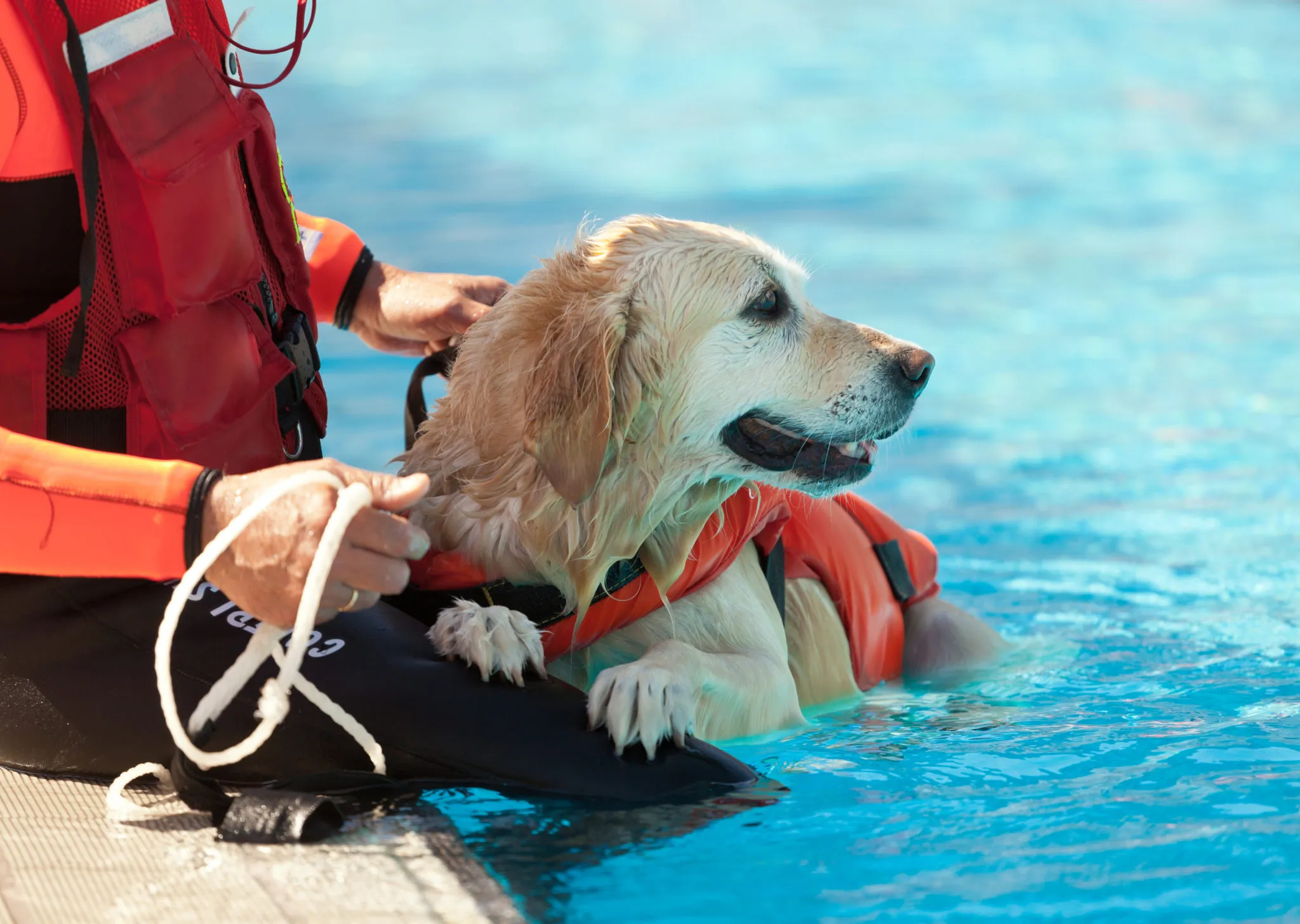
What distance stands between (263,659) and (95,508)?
351 millimetres

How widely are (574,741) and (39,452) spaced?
1.03 metres

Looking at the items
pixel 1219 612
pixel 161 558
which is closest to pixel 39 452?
pixel 161 558

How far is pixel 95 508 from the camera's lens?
212 centimetres

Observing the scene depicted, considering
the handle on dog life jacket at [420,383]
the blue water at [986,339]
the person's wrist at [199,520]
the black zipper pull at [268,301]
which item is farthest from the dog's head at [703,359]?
the person's wrist at [199,520]

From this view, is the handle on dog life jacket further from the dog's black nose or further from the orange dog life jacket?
the dog's black nose

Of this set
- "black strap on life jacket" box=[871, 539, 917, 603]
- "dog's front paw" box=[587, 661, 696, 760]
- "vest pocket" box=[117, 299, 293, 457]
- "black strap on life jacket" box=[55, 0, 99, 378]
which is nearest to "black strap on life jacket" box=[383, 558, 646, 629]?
"dog's front paw" box=[587, 661, 696, 760]

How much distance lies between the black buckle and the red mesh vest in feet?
0.15

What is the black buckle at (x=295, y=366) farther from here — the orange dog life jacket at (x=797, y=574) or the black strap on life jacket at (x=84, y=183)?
the black strap on life jacket at (x=84, y=183)

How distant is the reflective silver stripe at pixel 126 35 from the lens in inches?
103

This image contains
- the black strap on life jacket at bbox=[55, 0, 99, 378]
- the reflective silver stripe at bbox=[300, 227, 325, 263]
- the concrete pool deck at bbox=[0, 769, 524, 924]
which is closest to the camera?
the concrete pool deck at bbox=[0, 769, 524, 924]

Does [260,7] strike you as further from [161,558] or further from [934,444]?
[161,558]

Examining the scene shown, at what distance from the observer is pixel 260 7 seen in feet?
51.6

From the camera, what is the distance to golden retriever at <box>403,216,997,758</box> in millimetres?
2881

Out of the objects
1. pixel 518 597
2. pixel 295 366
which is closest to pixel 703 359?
pixel 518 597
